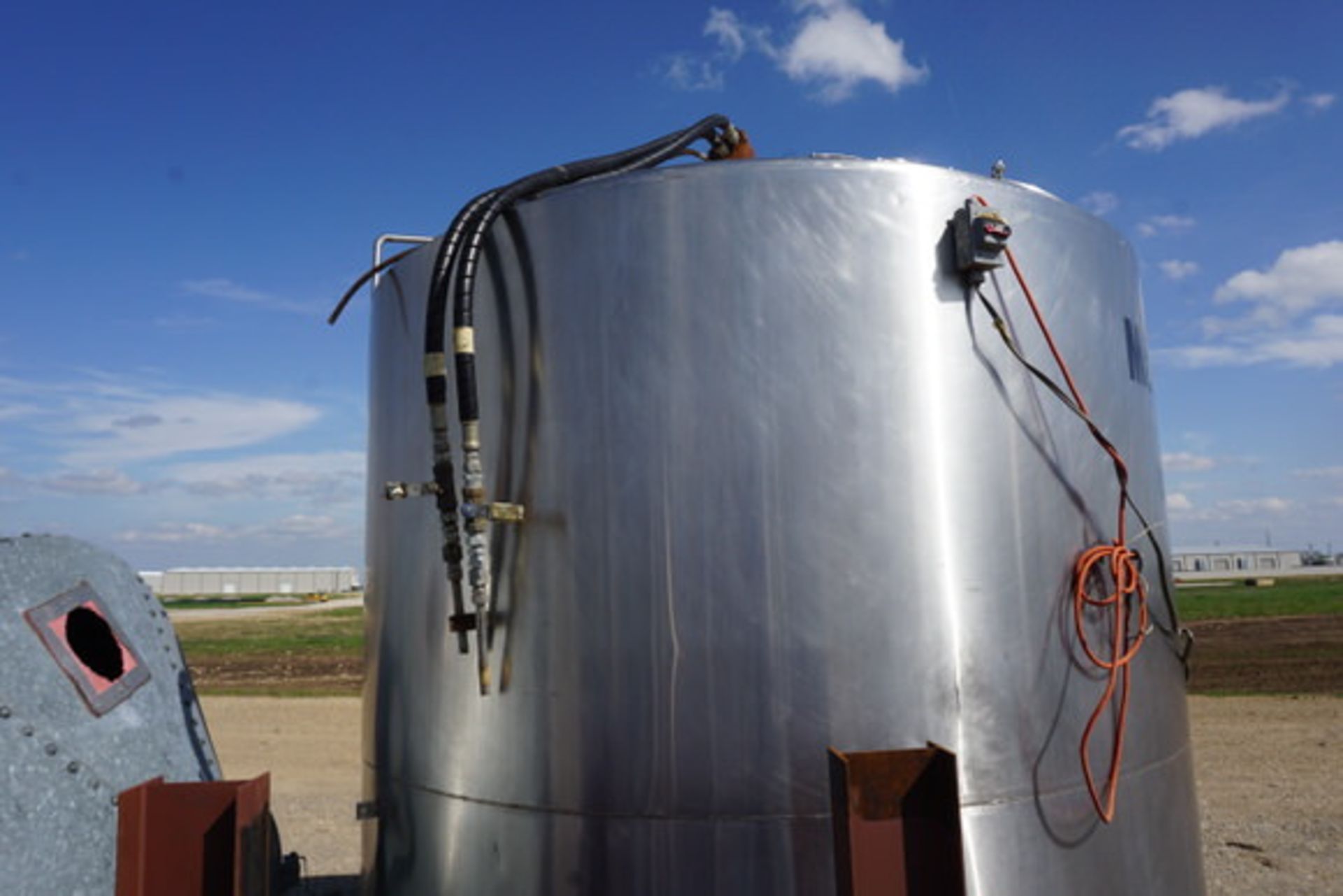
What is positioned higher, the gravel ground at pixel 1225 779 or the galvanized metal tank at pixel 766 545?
the galvanized metal tank at pixel 766 545

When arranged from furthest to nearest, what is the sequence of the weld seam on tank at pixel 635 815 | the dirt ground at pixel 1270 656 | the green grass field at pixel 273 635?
the green grass field at pixel 273 635, the dirt ground at pixel 1270 656, the weld seam on tank at pixel 635 815

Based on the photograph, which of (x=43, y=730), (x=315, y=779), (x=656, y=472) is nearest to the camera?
(x=656, y=472)

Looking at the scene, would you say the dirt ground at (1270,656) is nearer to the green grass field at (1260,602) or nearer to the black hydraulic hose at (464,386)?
the green grass field at (1260,602)

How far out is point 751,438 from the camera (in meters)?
3.50

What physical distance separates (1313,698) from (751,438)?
1699 cm

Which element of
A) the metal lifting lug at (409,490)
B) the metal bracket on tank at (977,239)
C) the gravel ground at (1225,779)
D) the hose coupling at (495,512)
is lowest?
the gravel ground at (1225,779)

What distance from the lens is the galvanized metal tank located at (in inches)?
134

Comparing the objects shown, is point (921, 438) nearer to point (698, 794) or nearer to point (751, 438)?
point (751, 438)

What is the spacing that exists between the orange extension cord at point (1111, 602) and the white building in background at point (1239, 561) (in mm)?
127744

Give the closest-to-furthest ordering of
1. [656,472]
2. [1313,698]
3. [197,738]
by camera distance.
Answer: [656,472]
[197,738]
[1313,698]

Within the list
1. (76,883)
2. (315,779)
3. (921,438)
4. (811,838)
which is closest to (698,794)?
(811,838)

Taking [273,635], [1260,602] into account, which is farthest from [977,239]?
[1260,602]

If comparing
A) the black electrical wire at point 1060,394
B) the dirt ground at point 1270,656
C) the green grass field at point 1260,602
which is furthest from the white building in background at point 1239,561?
the black electrical wire at point 1060,394

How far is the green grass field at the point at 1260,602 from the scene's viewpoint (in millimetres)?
34716
